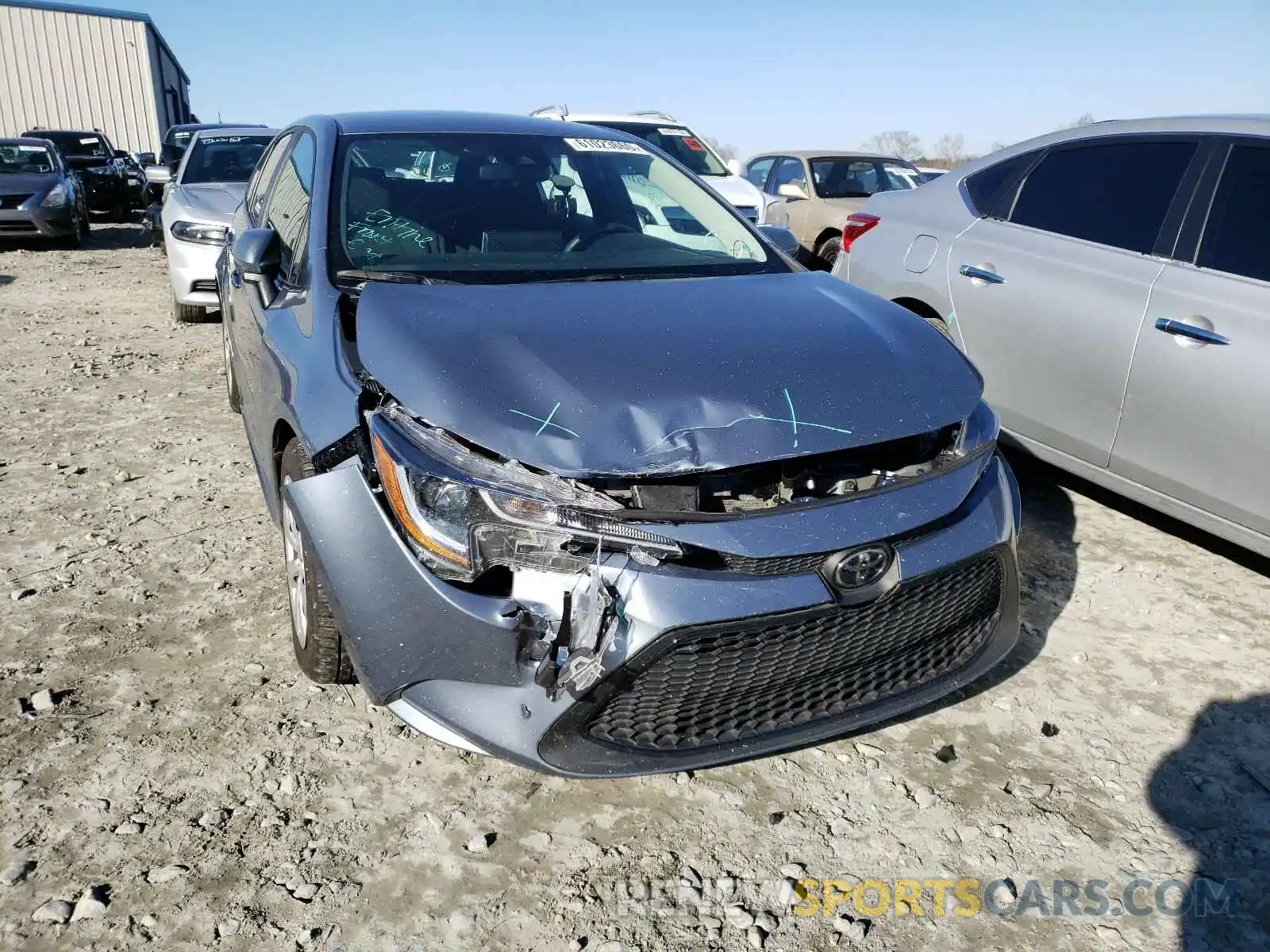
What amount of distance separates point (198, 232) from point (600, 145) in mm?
4674

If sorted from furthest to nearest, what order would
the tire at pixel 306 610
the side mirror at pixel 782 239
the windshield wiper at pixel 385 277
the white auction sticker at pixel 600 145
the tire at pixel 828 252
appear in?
the tire at pixel 828 252 → the white auction sticker at pixel 600 145 → the side mirror at pixel 782 239 → the windshield wiper at pixel 385 277 → the tire at pixel 306 610

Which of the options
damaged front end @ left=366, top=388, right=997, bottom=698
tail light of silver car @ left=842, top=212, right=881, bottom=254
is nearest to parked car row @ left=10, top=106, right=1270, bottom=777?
damaged front end @ left=366, top=388, right=997, bottom=698

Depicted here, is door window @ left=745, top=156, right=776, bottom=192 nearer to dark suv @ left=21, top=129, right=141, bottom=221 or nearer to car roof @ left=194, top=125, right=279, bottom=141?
car roof @ left=194, top=125, right=279, bottom=141

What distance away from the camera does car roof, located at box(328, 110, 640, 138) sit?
11.5 ft

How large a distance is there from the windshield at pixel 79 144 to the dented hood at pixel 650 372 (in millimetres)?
20322

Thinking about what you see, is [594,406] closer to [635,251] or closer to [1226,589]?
[635,251]

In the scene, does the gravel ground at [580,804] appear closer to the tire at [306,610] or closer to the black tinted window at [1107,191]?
the tire at [306,610]

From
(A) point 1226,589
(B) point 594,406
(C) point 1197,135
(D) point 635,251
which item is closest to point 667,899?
(B) point 594,406

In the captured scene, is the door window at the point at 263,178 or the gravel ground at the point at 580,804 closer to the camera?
the gravel ground at the point at 580,804

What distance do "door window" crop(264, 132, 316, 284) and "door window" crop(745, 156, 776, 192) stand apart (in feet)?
27.0

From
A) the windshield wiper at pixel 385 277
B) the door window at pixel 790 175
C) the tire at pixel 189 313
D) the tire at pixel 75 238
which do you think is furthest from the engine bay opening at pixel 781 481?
the tire at pixel 75 238

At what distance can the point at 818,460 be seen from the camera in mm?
2328

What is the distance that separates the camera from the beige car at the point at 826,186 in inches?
382

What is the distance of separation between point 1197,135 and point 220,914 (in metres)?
4.13
